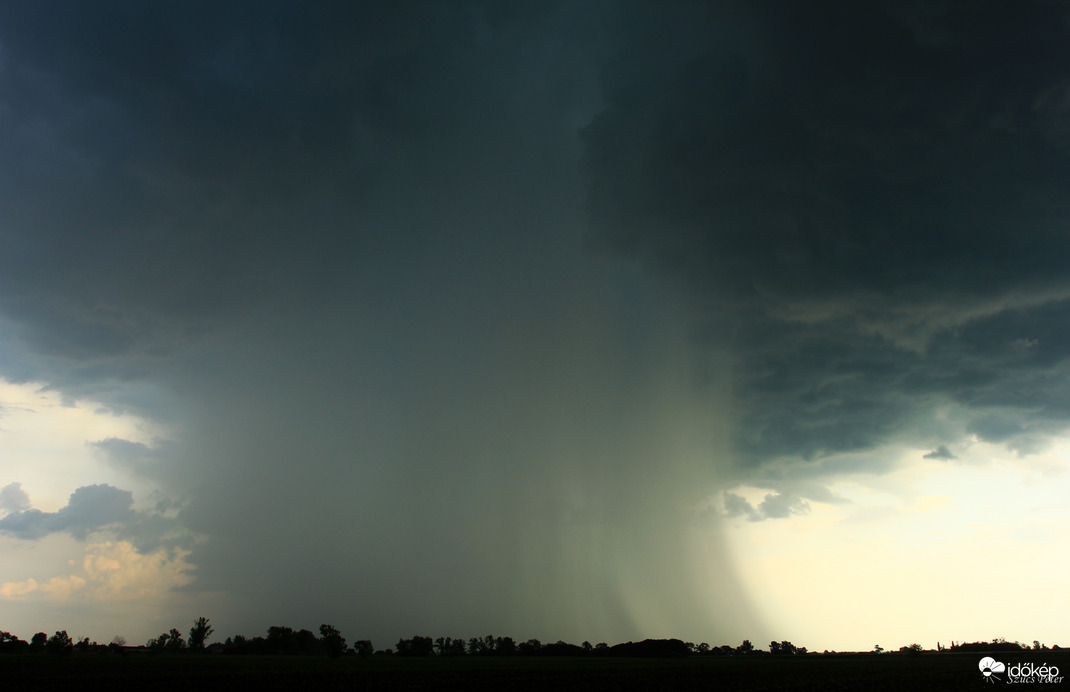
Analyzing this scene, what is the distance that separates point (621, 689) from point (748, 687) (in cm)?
1387

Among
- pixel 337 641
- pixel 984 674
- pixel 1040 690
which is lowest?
pixel 337 641

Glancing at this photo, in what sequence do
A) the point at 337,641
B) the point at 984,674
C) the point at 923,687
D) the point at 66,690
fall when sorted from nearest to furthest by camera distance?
the point at 66,690 < the point at 923,687 < the point at 984,674 < the point at 337,641

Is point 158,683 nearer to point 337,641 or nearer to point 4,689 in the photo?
point 4,689

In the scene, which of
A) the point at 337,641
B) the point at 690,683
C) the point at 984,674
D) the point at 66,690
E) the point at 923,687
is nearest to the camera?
the point at 66,690

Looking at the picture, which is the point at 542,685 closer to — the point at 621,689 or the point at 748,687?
the point at 621,689

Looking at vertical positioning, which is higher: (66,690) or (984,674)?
(66,690)

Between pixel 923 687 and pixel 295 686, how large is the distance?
67.9 m

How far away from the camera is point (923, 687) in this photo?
59.6m

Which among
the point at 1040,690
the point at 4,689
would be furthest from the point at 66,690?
the point at 1040,690

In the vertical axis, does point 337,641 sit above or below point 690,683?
below

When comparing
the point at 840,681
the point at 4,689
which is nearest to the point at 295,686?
the point at 4,689

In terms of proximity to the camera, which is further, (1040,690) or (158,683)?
(158,683)

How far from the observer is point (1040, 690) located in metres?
53.1

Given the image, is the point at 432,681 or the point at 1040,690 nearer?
the point at 1040,690
